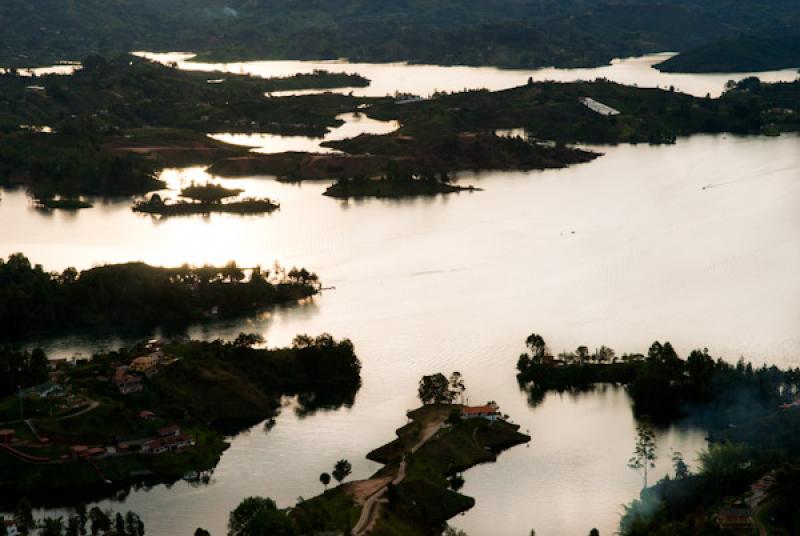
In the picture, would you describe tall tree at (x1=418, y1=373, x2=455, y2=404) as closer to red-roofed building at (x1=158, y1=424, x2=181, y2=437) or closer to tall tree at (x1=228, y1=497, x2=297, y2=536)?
red-roofed building at (x1=158, y1=424, x2=181, y2=437)

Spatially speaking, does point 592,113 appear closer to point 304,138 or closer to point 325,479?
point 304,138

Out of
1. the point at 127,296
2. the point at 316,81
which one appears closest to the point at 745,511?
the point at 127,296

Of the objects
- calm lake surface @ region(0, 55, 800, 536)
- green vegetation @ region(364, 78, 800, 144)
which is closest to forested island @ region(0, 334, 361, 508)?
calm lake surface @ region(0, 55, 800, 536)

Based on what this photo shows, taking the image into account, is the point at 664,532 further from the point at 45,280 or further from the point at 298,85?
the point at 298,85

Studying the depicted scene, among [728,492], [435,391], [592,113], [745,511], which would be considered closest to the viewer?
[745,511]

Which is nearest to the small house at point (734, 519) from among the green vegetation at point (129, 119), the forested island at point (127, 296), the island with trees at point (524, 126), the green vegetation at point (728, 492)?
the green vegetation at point (728, 492)

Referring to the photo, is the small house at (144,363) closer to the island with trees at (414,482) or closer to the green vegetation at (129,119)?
the island with trees at (414,482)
